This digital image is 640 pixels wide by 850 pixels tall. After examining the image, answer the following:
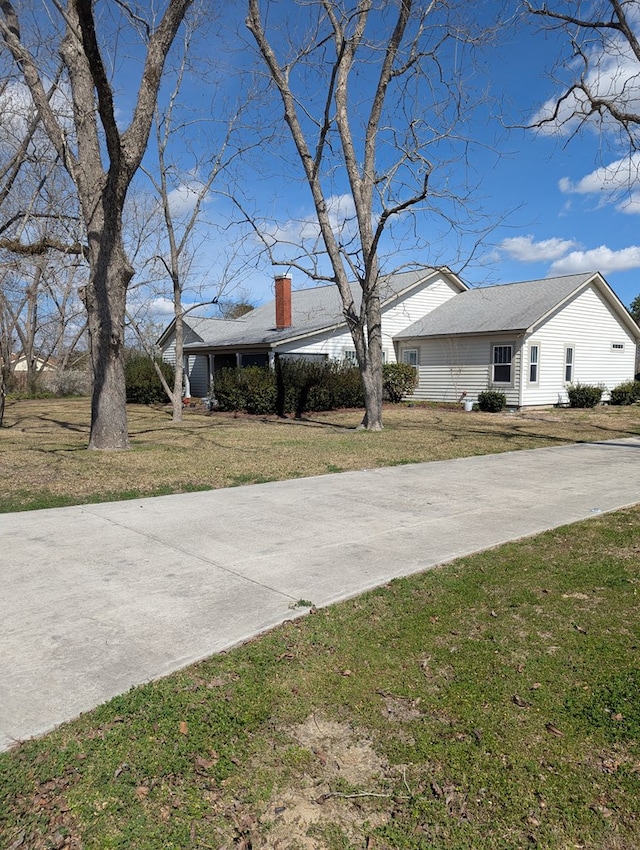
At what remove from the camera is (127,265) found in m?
11.6

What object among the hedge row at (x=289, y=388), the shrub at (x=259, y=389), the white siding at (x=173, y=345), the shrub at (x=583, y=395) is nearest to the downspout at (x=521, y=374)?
the shrub at (x=583, y=395)

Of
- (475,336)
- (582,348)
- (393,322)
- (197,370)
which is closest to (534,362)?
(475,336)

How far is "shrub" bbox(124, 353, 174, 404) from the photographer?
27641 mm

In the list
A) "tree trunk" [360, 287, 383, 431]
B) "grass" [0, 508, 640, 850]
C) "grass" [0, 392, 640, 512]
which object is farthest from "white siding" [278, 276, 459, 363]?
"grass" [0, 508, 640, 850]

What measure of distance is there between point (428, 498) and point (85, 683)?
5.13 metres

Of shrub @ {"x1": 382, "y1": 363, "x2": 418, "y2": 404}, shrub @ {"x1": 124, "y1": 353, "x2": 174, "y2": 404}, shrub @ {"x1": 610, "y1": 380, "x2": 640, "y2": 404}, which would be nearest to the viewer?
shrub @ {"x1": 382, "y1": 363, "x2": 418, "y2": 404}

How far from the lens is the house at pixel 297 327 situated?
22.9m

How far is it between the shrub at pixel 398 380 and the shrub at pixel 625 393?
25.9ft

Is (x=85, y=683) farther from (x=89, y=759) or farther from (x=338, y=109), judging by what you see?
(x=338, y=109)

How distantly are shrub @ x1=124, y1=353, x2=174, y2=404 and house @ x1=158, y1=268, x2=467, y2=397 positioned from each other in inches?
44.4

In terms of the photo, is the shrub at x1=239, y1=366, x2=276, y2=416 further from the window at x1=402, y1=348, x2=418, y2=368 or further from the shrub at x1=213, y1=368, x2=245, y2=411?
the window at x1=402, y1=348, x2=418, y2=368

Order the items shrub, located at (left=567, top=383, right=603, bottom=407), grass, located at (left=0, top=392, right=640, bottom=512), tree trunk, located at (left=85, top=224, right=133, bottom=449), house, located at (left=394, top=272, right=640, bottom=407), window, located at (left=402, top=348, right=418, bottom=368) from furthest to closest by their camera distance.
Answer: window, located at (left=402, top=348, right=418, bottom=368) → shrub, located at (left=567, top=383, right=603, bottom=407) → house, located at (left=394, top=272, right=640, bottom=407) → tree trunk, located at (left=85, top=224, right=133, bottom=449) → grass, located at (left=0, top=392, right=640, bottom=512)

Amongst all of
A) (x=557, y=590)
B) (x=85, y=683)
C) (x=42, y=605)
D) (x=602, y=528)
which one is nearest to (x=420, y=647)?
(x=557, y=590)

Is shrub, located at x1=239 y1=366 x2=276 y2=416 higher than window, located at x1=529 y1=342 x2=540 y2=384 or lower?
lower
